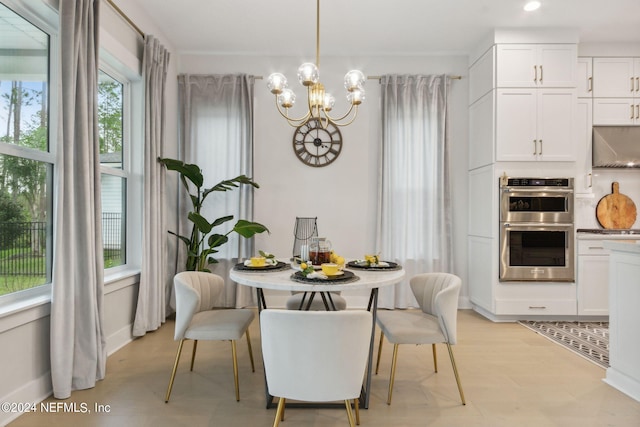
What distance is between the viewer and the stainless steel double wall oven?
4.11m

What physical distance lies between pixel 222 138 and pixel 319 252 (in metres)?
2.67

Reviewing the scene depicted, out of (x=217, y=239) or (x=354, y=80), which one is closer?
(x=354, y=80)

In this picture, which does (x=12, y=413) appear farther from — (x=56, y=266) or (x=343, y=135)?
(x=343, y=135)

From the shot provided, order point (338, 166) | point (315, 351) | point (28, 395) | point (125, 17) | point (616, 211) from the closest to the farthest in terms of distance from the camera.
Answer: point (315, 351) < point (28, 395) < point (125, 17) < point (616, 211) < point (338, 166)

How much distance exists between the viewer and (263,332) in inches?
67.1

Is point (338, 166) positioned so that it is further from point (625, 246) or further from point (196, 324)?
point (625, 246)

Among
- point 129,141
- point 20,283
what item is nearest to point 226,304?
point 129,141

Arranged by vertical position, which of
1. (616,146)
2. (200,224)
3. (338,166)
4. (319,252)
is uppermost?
(616,146)

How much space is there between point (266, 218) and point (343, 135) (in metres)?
1.37

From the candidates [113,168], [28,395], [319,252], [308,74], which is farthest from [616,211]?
[28,395]

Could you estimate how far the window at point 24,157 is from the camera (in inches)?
92.2

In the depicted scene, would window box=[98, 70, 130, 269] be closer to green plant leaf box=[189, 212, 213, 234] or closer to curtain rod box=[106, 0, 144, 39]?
curtain rod box=[106, 0, 144, 39]

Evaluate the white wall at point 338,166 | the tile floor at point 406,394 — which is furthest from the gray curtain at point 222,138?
the tile floor at point 406,394

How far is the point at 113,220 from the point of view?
3590 mm
